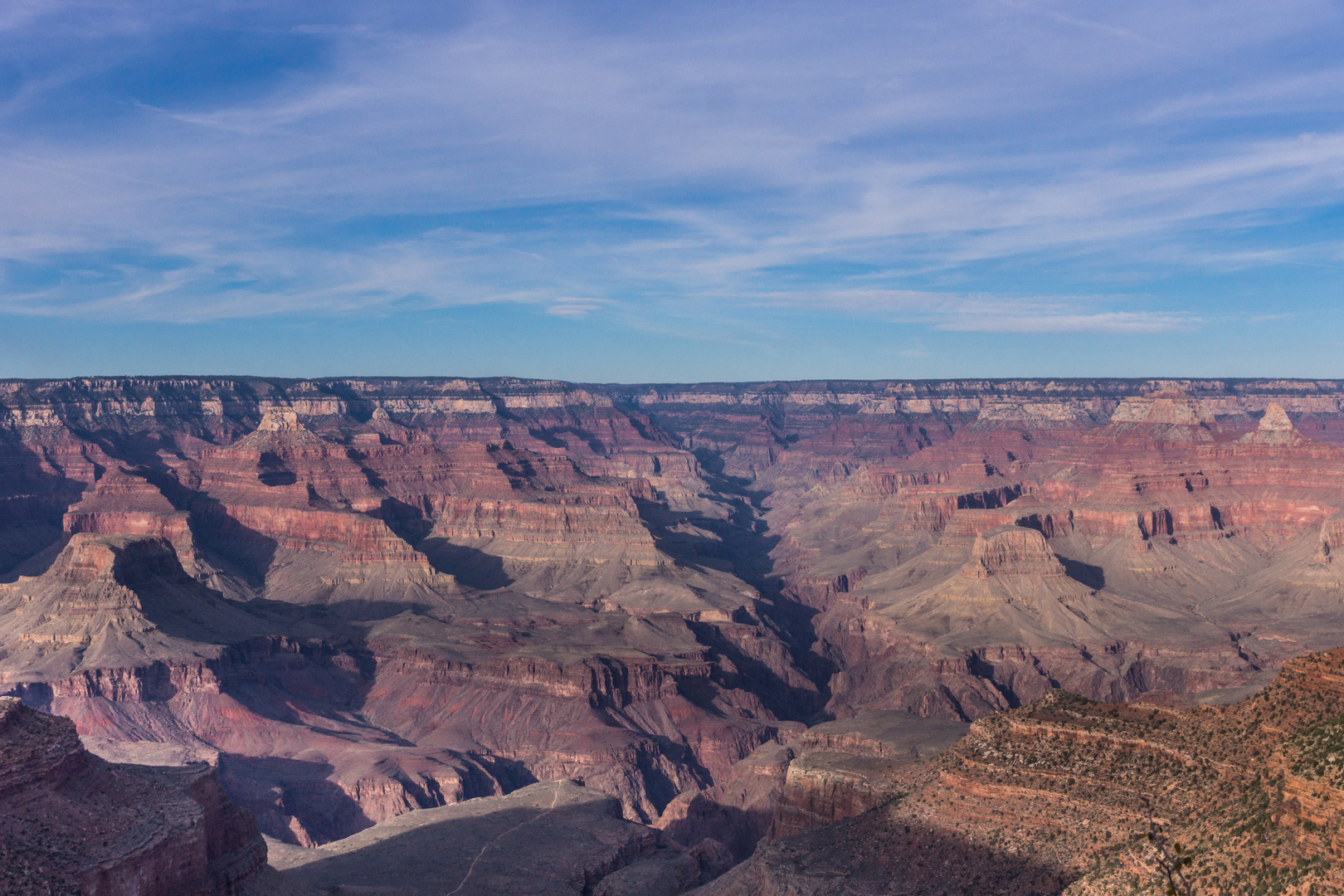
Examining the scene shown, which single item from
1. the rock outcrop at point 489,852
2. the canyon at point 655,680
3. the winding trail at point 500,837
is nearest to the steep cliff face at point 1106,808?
the canyon at point 655,680

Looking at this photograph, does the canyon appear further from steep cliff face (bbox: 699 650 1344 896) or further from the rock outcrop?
the rock outcrop

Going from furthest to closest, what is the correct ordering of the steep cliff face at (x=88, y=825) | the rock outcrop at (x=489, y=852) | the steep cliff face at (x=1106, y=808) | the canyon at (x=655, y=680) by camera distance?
the rock outcrop at (x=489, y=852) < the canyon at (x=655, y=680) < the steep cliff face at (x=88, y=825) < the steep cliff face at (x=1106, y=808)

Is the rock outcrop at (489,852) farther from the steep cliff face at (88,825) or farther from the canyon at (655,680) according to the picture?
the steep cliff face at (88,825)

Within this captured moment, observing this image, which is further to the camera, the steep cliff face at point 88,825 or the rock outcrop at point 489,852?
the rock outcrop at point 489,852

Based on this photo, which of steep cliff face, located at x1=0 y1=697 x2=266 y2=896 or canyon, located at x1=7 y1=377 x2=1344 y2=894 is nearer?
steep cliff face, located at x1=0 y1=697 x2=266 y2=896

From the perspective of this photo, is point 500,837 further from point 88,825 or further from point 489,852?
point 88,825

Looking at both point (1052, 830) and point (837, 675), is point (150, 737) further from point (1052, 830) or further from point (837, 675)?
point (1052, 830)

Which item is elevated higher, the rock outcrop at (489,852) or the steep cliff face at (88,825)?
the steep cliff face at (88,825)

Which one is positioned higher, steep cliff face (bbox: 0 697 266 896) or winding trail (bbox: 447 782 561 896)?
steep cliff face (bbox: 0 697 266 896)

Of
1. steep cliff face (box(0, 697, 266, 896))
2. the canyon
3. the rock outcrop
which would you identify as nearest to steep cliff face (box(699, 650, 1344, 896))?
the canyon
